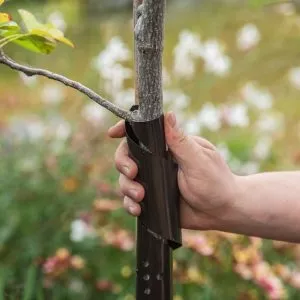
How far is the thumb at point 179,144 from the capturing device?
1.10 m

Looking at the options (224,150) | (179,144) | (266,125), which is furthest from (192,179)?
(266,125)

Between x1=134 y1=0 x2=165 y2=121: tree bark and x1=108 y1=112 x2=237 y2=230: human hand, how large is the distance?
4cm

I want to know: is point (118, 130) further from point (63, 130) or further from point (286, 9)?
point (286, 9)

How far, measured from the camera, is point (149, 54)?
1.04 m

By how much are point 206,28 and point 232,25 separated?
186 mm

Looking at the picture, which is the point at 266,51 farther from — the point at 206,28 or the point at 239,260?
the point at 239,260

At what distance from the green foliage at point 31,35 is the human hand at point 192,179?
16 cm

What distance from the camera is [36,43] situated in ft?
3.55

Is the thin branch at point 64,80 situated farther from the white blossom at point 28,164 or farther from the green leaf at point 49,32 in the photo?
the white blossom at point 28,164

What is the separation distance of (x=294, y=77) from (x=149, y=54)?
11.0ft

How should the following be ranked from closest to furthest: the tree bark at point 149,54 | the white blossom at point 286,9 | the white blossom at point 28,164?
the tree bark at point 149,54 → the white blossom at point 28,164 → the white blossom at point 286,9

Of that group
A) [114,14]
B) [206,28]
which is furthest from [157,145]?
[114,14]

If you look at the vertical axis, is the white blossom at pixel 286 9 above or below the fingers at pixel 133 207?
above

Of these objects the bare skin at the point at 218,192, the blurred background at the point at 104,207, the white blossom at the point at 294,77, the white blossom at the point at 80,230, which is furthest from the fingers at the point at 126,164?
the white blossom at the point at 294,77
